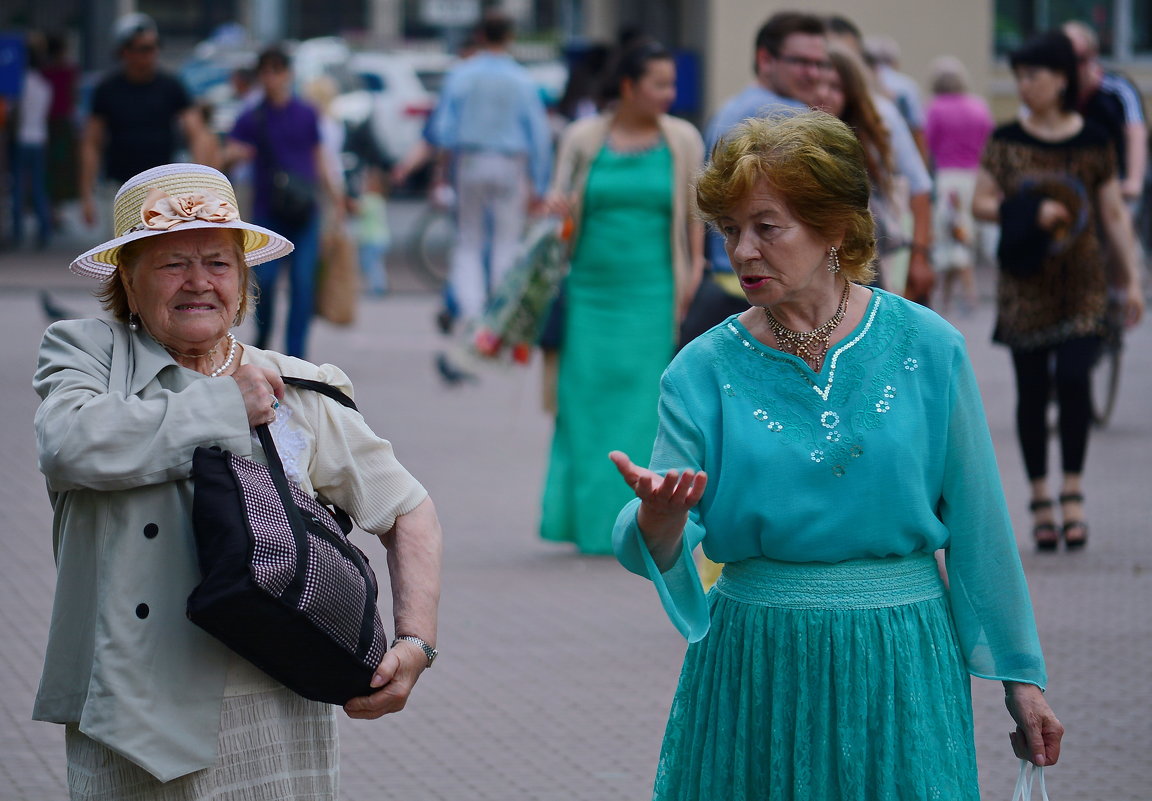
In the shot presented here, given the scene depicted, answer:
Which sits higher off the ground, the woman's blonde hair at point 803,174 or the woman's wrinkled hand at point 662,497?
the woman's blonde hair at point 803,174

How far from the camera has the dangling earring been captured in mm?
3109

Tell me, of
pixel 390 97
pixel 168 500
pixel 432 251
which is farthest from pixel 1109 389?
pixel 390 97

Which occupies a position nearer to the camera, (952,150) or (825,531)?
(825,531)

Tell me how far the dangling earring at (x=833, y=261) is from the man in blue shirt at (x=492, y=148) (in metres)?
10.3

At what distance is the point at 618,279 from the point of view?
7.68m

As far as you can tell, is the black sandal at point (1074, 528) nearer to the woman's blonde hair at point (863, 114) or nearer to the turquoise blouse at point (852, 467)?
the woman's blonde hair at point (863, 114)

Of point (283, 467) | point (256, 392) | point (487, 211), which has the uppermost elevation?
point (256, 392)

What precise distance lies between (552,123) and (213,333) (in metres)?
16.9

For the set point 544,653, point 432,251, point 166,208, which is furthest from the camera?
point 432,251

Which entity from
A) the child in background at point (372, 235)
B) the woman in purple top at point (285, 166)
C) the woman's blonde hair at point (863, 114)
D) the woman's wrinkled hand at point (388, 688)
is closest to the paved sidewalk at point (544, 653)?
the woman's wrinkled hand at point (388, 688)

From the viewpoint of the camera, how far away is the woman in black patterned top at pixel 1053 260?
7770 mm

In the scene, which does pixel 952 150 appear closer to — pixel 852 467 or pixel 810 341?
pixel 810 341

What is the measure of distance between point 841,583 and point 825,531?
0.10 meters

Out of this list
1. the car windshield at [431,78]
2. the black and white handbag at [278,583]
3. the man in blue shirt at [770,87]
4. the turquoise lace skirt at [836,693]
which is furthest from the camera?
the car windshield at [431,78]
